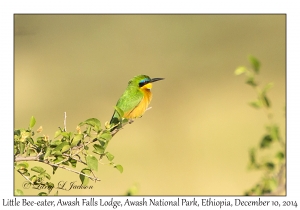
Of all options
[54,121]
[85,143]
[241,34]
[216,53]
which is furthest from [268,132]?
[241,34]

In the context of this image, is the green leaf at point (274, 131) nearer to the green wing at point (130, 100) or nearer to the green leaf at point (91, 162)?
the green leaf at point (91, 162)

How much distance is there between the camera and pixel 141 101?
4.35 metres

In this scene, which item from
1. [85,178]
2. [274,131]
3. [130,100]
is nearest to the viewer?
[274,131]

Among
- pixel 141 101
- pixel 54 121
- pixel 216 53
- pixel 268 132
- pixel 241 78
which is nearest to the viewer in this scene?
pixel 268 132

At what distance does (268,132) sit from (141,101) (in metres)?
3.09

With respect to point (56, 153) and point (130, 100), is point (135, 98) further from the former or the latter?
point (56, 153)

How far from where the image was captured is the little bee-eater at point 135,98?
423cm

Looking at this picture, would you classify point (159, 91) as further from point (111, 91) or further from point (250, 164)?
point (250, 164)

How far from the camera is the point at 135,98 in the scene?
14.0 ft

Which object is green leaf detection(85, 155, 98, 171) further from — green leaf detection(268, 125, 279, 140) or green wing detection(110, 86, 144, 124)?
green wing detection(110, 86, 144, 124)

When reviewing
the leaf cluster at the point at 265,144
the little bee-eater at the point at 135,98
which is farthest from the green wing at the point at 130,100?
the leaf cluster at the point at 265,144

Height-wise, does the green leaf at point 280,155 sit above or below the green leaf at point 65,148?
above

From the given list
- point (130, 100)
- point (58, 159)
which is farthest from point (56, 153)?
point (130, 100)

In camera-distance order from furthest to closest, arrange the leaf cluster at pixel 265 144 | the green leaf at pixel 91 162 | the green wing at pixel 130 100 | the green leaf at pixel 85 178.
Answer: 1. the green wing at pixel 130 100
2. the green leaf at pixel 85 178
3. the green leaf at pixel 91 162
4. the leaf cluster at pixel 265 144
